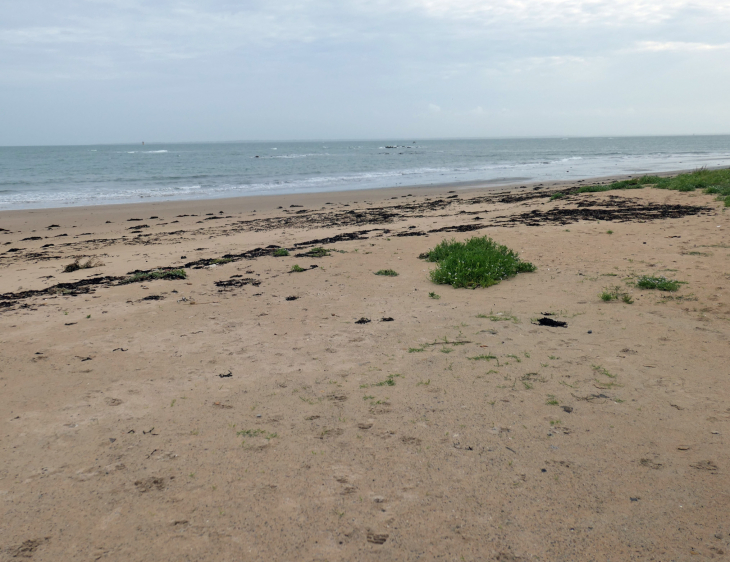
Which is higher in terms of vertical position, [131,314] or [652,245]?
[652,245]

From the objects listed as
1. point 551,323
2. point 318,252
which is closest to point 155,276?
point 318,252

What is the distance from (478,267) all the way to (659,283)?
2.49 m

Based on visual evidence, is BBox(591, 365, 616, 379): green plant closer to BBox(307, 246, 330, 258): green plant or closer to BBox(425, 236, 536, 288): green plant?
BBox(425, 236, 536, 288): green plant

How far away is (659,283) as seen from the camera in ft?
21.7

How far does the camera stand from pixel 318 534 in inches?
108

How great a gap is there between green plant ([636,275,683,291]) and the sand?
17 centimetres

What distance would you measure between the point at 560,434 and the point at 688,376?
1664 millimetres

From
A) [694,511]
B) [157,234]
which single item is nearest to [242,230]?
[157,234]

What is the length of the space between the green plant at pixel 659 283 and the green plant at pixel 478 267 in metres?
1.69

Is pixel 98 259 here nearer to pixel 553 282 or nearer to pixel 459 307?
pixel 459 307

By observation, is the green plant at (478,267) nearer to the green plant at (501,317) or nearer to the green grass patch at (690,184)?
the green plant at (501,317)

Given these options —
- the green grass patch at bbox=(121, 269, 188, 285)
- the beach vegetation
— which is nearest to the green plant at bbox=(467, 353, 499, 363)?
the green grass patch at bbox=(121, 269, 188, 285)

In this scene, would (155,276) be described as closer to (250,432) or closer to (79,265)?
(79,265)

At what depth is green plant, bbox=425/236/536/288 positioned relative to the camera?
746 cm
